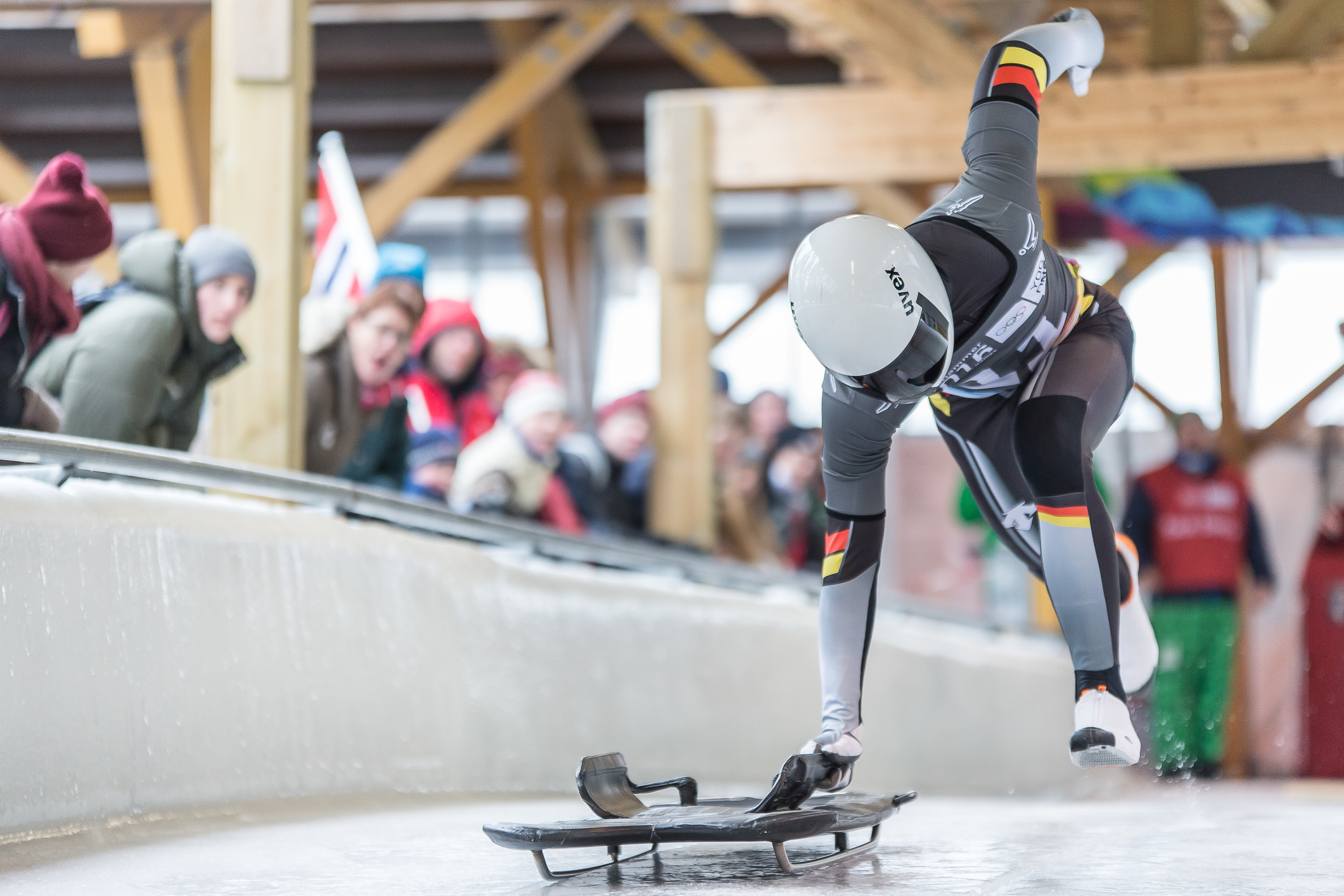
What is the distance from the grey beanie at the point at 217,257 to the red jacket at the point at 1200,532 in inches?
245

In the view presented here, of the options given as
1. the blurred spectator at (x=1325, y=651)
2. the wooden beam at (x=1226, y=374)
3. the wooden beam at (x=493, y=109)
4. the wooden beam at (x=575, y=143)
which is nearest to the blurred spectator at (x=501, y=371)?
the wooden beam at (x=493, y=109)

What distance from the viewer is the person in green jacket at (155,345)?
3615 millimetres

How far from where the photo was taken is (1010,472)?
127 inches

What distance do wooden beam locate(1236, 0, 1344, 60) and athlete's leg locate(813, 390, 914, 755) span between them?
497 cm

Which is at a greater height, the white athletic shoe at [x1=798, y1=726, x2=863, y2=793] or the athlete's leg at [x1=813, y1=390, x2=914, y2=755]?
the athlete's leg at [x1=813, y1=390, x2=914, y2=755]

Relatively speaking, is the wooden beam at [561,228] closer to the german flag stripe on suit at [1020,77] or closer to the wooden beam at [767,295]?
the wooden beam at [767,295]

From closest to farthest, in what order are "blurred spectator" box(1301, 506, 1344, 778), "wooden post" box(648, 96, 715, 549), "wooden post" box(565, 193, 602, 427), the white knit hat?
the white knit hat, "wooden post" box(648, 96, 715, 549), "blurred spectator" box(1301, 506, 1344, 778), "wooden post" box(565, 193, 602, 427)

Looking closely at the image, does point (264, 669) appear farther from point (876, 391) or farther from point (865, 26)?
point (865, 26)

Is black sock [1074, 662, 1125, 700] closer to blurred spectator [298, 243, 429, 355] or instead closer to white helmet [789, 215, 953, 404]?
white helmet [789, 215, 953, 404]

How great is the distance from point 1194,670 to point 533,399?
481 centimetres

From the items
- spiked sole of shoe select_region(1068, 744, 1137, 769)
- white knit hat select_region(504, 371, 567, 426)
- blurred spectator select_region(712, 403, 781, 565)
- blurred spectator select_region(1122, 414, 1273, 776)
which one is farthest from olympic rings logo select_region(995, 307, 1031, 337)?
blurred spectator select_region(1122, 414, 1273, 776)

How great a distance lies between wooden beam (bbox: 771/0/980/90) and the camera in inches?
273

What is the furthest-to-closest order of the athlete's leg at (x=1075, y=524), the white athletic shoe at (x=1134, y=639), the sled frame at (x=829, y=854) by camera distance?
the white athletic shoe at (x=1134, y=639) < the athlete's leg at (x=1075, y=524) < the sled frame at (x=829, y=854)

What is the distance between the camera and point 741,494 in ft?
26.1
